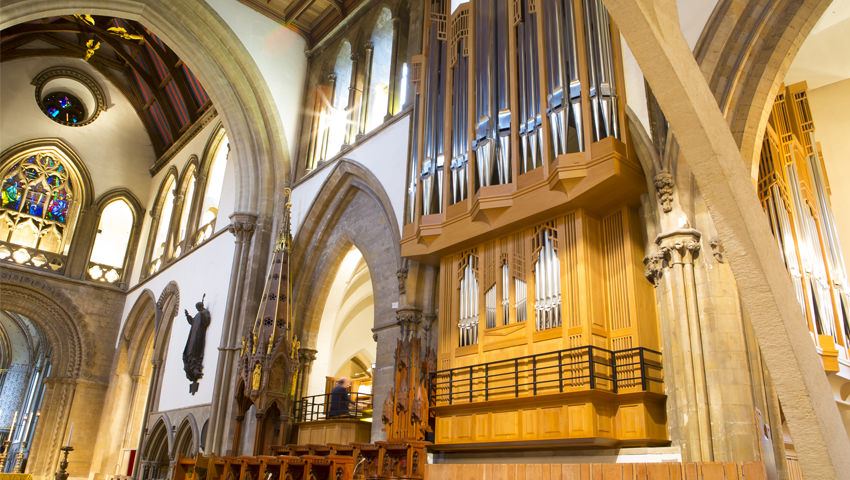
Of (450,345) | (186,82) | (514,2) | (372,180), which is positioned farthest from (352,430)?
(186,82)

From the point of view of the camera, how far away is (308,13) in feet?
47.6

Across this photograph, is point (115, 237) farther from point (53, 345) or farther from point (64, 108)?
point (64, 108)

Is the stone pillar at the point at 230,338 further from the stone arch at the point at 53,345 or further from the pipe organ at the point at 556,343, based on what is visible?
the stone arch at the point at 53,345

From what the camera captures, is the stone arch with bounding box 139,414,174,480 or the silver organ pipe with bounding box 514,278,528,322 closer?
the silver organ pipe with bounding box 514,278,528,322

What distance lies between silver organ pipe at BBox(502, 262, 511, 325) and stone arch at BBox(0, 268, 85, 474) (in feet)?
46.3

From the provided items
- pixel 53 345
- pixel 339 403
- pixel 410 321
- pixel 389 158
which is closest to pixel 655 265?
pixel 410 321

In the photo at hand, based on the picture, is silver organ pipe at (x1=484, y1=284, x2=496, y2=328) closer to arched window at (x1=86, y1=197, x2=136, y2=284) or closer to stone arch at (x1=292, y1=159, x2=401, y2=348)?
stone arch at (x1=292, y1=159, x2=401, y2=348)

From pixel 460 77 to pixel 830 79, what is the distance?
25.3ft

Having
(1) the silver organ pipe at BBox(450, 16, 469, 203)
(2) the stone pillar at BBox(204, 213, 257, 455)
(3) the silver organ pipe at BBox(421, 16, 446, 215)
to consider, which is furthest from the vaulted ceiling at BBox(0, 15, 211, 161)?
(1) the silver organ pipe at BBox(450, 16, 469, 203)

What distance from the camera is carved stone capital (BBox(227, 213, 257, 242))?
1320 cm

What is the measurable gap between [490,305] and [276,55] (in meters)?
8.70

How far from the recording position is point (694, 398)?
5.93 meters

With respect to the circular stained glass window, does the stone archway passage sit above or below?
below

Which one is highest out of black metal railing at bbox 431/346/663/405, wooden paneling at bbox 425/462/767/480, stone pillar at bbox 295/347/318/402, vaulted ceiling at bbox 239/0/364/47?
vaulted ceiling at bbox 239/0/364/47
